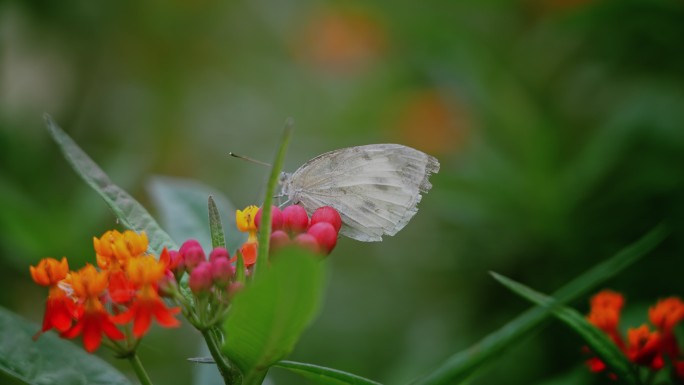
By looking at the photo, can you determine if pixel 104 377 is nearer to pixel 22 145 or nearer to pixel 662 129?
pixel 22 145

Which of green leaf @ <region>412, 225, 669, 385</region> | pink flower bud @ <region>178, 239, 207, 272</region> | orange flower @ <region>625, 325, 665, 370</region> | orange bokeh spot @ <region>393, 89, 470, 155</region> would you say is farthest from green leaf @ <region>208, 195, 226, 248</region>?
orange bokeh spot @ <region>393, 89, 470, 155</region>

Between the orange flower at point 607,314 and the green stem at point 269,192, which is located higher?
the orange flower at point 607,314

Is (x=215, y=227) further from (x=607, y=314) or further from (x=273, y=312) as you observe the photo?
(x=607, y=314)

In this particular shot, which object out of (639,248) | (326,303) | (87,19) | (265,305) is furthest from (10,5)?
(639,248)

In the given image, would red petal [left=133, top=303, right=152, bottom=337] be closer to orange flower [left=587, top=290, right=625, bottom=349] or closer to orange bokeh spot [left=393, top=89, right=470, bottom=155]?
orange flower [left=587, top=290, right=625, bottom=349]

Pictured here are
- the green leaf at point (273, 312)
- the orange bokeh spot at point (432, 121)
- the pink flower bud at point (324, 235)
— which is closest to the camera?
the green leaf at point (273, 312)

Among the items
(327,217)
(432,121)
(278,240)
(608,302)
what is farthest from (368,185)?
(432,121)

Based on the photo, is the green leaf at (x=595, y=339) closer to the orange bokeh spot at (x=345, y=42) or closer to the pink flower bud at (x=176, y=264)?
the pink flower bud at (x=176, y=264)

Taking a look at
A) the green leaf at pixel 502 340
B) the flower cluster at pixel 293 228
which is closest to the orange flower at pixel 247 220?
the flower cluster at pixel 293 228
